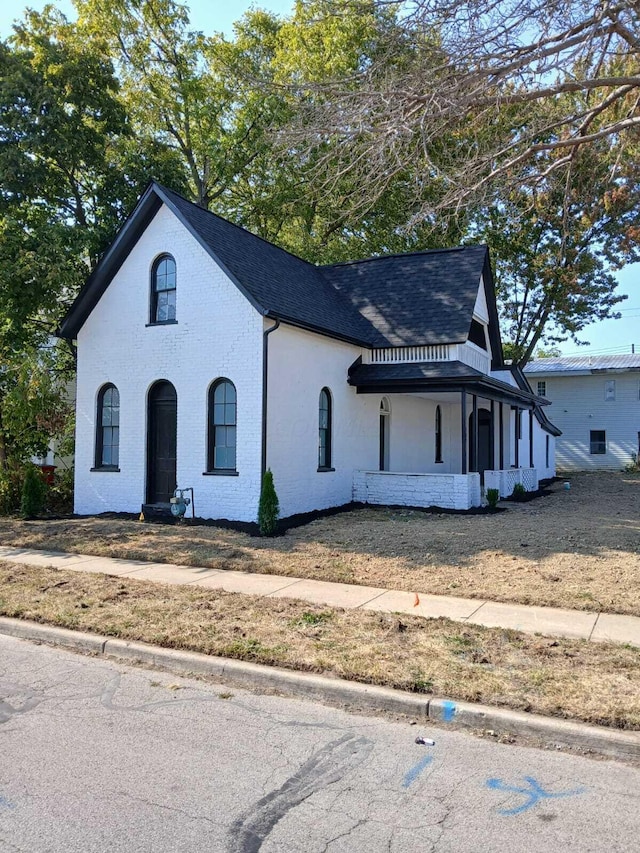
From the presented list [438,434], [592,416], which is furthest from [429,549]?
[592,416]

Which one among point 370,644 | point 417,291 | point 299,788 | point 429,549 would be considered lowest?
point 299,788

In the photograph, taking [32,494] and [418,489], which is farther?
[418,489]

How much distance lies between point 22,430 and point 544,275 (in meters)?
23.1

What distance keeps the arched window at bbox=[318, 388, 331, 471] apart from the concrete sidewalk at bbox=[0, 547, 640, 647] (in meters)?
6.54

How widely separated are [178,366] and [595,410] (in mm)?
30386

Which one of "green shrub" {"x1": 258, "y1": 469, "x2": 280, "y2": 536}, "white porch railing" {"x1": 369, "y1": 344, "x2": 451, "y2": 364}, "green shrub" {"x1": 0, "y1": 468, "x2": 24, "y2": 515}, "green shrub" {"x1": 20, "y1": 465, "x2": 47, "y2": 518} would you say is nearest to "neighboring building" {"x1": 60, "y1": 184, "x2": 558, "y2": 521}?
"white porch railing" {"x1": 369, "y1": 344, "x2": 451, "y2": 364}

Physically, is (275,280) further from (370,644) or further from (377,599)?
(370,644)

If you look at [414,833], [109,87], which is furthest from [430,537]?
[109,87]

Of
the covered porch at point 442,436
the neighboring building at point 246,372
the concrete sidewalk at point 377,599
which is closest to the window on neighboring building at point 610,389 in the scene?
the covered porch at point 442,436

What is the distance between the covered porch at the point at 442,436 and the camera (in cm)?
1656

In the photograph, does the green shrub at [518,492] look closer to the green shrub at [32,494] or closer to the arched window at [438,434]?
the arched window at [438,434]

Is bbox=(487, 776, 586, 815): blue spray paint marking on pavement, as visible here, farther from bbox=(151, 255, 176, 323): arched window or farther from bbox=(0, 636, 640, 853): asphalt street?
bbox=(151, 255, 176, 323): arched window

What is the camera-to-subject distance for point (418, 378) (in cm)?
1672

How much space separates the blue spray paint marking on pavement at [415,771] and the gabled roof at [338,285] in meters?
10.3
